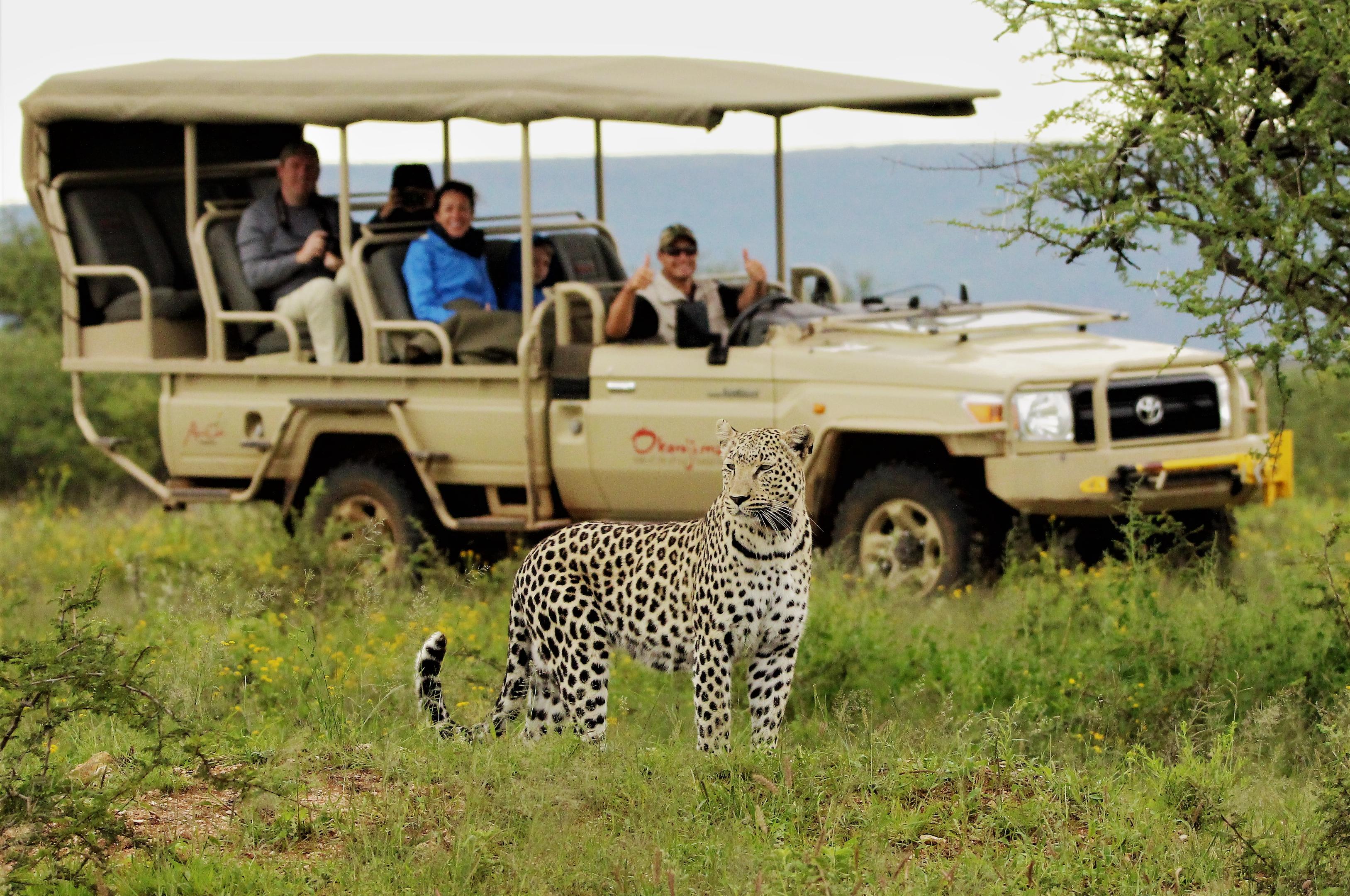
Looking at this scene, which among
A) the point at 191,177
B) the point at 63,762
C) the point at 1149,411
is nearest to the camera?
the point at 63,762

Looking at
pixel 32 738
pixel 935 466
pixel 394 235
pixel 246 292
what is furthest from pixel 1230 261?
pixel 246 292

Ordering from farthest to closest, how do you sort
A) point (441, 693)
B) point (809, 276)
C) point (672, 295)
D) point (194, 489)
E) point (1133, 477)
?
point (809, 276) < point (194, 489) < point (672, 295) < point (1133, 477) < point (441, 693)

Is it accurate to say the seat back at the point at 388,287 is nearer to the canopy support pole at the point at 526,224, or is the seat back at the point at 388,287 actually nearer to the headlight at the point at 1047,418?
the canopy support pole at the point at 526,224

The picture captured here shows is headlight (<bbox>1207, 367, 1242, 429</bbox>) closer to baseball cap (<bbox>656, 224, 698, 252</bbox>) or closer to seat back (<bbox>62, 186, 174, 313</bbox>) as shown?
baseball cap (<bbox>656, 224, 698, 252</bbox>)

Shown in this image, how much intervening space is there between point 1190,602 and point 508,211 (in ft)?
18.8

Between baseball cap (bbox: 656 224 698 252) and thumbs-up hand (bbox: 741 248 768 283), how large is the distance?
299mm

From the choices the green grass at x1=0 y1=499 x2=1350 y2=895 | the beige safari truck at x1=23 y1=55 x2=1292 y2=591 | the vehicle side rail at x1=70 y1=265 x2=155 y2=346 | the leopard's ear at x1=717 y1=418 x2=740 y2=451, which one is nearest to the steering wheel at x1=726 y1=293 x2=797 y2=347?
the beige safari truck at x1=23 y1=55 x2=1292 y2=591

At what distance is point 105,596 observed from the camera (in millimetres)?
10578

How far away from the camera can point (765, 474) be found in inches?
253

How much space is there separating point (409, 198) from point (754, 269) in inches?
88.6

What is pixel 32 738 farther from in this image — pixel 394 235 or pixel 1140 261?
pixel 394 235

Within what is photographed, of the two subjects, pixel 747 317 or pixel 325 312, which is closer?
pixel 747 317

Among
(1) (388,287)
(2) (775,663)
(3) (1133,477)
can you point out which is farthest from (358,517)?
(2) (775,663)

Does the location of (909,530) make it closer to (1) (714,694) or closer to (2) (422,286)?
(2) (422,286)
